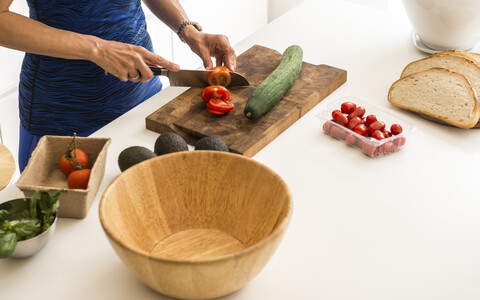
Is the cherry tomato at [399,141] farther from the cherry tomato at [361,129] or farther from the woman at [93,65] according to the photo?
the woman at [93,65]

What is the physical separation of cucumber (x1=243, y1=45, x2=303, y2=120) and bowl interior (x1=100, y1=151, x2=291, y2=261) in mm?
397

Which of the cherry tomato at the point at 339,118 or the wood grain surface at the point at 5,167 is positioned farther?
the wood grain surface at the point at 5,167

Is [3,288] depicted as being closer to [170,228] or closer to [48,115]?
[170,228]

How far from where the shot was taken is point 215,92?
153 cm

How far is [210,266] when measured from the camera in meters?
0.84

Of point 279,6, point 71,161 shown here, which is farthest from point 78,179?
point 279,6

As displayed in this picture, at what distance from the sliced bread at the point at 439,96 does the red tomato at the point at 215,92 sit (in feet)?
1.58

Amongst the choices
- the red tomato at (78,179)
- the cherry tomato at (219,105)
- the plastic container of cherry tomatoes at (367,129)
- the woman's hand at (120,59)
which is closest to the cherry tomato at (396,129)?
the plastic container of cherry tomatoes at (367,129)

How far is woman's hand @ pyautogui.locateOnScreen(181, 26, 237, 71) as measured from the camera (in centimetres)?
173

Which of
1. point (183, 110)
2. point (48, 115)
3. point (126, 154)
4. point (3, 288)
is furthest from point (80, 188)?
point (48, 115)

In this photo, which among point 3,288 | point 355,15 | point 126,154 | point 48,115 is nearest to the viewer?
Answer: point 3,288

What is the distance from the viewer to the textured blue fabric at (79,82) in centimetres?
165

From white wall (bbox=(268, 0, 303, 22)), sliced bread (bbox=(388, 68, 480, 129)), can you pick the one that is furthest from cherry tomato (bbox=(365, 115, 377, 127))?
white wall (bbox=(268, 0, 303, 22))

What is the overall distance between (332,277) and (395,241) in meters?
0.18
